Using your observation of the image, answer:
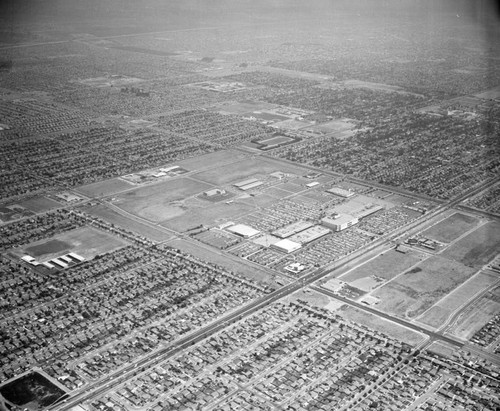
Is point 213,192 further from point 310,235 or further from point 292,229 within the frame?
point 310,235

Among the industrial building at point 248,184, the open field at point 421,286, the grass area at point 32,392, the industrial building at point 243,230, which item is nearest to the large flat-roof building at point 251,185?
the industrial building at point 248,184

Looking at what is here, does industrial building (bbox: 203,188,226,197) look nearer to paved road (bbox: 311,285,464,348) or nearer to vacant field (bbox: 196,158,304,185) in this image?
vacant field (bbox: 196,158,304,185)

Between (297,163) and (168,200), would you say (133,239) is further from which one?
(297,163)

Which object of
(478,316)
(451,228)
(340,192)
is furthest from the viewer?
(340,192)

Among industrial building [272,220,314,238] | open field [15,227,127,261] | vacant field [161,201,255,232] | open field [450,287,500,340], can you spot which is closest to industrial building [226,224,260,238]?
industrial building [272,220,314,238]

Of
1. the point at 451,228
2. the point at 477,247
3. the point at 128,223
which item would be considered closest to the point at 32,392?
the point at 128,223
